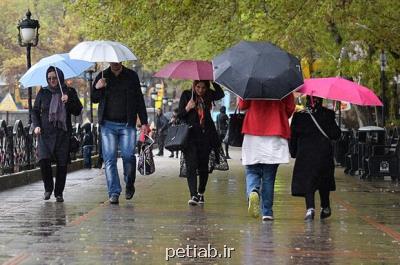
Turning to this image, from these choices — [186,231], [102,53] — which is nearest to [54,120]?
[102,53]

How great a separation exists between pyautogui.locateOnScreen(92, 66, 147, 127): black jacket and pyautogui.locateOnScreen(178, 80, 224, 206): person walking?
1.86 ft

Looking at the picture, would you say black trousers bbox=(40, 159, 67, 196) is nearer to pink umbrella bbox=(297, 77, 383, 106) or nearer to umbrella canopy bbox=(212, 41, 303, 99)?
umbrella canopy bbox=(212, 41, 303, 99)

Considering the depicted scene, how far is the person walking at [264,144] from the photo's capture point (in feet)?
37.8

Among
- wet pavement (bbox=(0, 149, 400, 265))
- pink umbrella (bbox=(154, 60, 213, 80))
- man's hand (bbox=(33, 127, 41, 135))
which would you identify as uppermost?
pink umbrella (bbox=(154, 60, 213, 80))

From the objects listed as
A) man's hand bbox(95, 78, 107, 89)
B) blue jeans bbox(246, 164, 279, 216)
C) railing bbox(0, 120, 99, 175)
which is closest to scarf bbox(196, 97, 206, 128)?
man's hand bbox(95, 78, 107, 89)

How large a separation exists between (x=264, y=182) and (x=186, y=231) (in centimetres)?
159

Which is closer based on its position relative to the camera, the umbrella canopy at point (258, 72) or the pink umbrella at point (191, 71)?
the umbrella canopy at point (258, 72)

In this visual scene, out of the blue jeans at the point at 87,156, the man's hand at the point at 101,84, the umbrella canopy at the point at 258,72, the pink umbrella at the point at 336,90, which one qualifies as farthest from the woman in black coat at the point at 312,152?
the blue jeans at the point at 87,156

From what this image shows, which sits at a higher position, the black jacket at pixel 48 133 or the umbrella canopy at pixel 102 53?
the umbrella canopy at pixel 102 53

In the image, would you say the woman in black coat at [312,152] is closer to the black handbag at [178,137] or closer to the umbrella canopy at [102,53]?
the black handbag at [178,137]

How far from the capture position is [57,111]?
13820mm

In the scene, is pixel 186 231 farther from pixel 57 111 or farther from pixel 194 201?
pixel 57 111

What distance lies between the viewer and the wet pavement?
28.3ft

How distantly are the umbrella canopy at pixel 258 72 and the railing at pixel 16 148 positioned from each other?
7.00 meters
